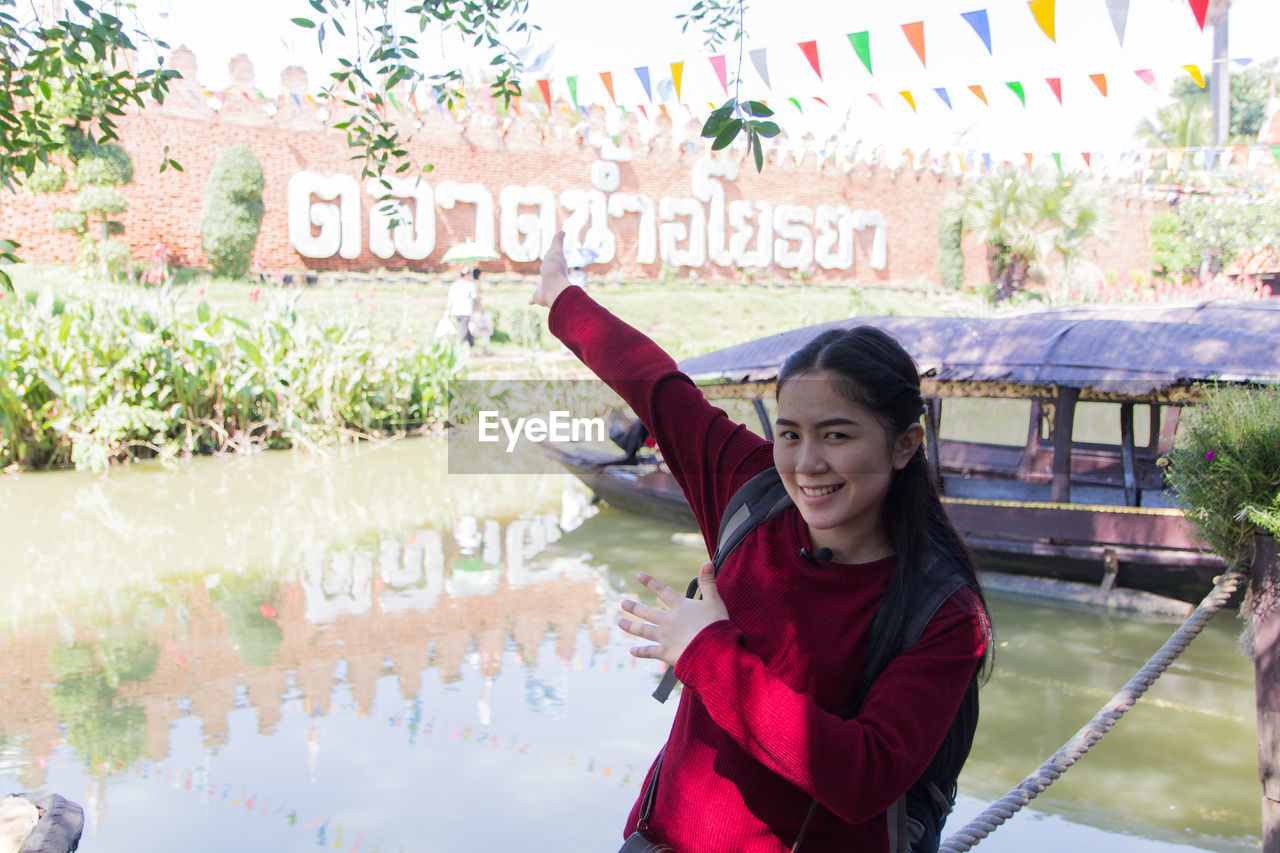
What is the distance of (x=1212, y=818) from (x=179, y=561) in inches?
249

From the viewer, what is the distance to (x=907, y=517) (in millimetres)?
1431

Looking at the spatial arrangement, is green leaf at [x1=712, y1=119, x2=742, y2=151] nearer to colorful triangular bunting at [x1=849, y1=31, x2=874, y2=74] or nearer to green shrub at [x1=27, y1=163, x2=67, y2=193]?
colorful triangular bunting at [x1=849, y1=31, x2=874, y2=74]

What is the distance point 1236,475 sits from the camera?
120 inches

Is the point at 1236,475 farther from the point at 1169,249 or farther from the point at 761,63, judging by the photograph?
the point at 1169,249

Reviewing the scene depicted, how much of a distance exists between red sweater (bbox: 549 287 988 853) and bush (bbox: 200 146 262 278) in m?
18.5

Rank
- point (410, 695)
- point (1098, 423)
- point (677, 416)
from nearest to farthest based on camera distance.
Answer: point (677, 416)
point (410, 695)
point (1098, 423)

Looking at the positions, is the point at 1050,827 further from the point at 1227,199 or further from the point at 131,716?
the point at 1227,199

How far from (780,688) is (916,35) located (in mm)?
9184

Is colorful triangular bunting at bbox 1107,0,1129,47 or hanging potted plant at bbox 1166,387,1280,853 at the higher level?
colorful triangular bunting at bbox 1107,0,1129,47

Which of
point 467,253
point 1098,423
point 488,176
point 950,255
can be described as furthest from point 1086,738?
point 950,255

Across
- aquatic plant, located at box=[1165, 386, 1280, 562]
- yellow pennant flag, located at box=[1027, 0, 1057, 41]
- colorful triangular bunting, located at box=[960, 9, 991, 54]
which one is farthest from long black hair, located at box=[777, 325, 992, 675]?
colorful triangular bunting, located at box=[960, 9, 991, 54]

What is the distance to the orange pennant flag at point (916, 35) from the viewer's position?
927 centimetres

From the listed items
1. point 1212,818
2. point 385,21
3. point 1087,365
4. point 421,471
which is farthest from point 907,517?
point 421,471

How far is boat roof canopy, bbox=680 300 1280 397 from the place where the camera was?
19.8ft
